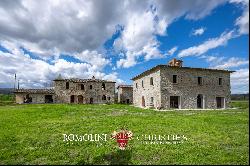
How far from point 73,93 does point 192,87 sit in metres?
26.7

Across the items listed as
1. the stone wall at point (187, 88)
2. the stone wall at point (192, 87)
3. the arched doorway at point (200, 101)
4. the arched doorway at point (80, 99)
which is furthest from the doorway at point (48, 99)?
the arched doorway at point (200, 101)

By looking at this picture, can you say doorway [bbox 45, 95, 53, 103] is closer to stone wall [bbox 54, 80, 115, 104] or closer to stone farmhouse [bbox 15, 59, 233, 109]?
stone wall [bbox 54, 80, 115, 104]

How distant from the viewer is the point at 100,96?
49.1 meters

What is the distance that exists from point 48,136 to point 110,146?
11.2ft

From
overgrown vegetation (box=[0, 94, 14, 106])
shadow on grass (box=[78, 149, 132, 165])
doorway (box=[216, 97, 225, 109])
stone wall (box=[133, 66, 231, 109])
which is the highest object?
stone wall (box=[133, 66, 231, 109])

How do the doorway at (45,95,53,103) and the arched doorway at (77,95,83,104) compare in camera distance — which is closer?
the doorway at (45,95,53,103)

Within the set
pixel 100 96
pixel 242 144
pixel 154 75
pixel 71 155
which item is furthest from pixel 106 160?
pixel 100 96

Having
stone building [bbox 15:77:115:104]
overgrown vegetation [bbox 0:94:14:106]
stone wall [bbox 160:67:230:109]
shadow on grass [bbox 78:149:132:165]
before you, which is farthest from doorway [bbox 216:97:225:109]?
overgrown vegetation [bbox 0:94:14:106]

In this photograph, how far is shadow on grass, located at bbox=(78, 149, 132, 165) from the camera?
6598 mm

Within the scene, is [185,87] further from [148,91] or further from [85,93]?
[85,93]

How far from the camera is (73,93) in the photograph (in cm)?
4822

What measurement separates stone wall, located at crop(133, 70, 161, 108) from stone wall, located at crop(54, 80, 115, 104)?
37.4 feet

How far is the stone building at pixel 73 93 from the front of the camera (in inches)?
1880

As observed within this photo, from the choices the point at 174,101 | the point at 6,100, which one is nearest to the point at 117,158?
the point at 174,101
